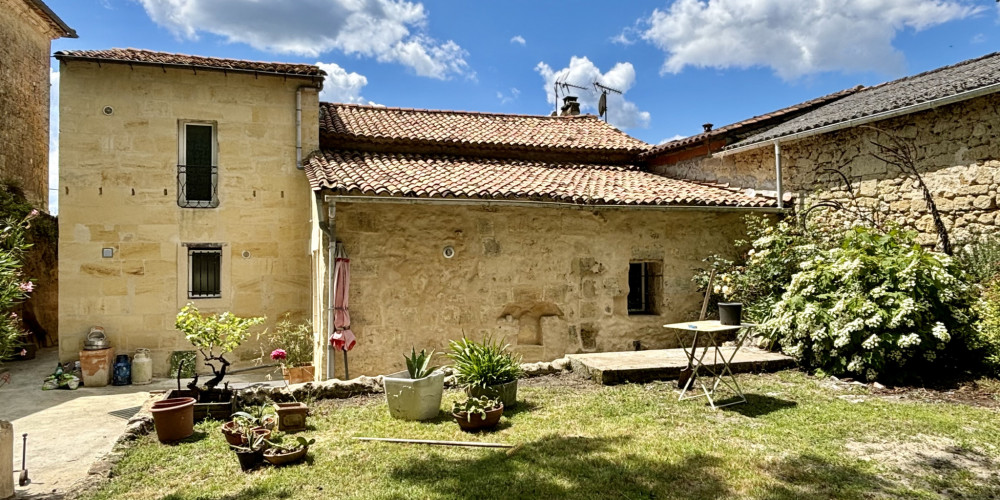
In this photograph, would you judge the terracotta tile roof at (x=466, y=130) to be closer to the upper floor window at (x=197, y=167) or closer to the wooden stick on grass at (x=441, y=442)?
the upper floor window at (x=197, y=167)

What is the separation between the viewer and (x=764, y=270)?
350 inches

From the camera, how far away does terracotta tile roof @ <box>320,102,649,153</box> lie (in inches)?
448

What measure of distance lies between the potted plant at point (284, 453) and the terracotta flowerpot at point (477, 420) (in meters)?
1.38

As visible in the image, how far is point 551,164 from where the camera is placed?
1188 centimetres

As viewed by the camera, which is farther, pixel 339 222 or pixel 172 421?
pixel 339 222

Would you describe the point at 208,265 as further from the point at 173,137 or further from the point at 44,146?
the point at 44,146

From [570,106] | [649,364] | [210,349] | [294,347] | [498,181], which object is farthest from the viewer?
[570,106]

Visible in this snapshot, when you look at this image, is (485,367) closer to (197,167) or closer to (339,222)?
(339,222)

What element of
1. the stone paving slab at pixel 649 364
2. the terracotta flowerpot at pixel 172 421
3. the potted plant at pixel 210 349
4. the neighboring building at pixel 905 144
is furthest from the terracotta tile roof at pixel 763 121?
the terracotta flowerpot at pixel 172 421

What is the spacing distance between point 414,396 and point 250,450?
166 centimetres

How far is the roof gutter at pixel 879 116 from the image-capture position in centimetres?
689

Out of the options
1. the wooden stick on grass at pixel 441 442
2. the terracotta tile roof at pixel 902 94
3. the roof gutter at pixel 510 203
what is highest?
the terracotta tile roof at pixel 902 94

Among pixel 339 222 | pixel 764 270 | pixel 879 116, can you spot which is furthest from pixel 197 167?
pixel 879 116

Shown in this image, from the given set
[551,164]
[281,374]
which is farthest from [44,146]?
[551,164]
